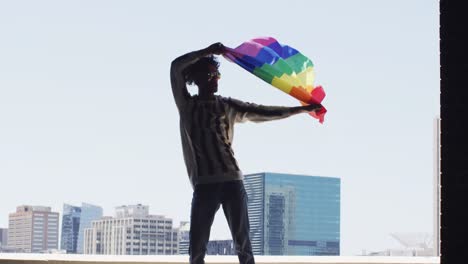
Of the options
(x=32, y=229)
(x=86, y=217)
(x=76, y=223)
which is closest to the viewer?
(x=32, y=229)

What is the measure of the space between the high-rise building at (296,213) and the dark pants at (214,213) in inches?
5553

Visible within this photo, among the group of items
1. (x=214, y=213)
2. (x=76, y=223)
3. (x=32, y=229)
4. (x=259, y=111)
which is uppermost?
(x=76, y=223)

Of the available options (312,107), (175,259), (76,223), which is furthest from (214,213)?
(76,223)

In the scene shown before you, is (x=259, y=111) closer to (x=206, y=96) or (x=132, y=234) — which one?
(x=206, y=96)

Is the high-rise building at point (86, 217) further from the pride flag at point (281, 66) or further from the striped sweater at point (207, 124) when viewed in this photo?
the striped sweater at point (207, 124)

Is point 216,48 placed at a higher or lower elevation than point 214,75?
higher

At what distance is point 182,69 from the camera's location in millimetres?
4105

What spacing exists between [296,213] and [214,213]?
165703 mm

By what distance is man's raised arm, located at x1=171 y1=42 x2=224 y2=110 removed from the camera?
4.08 meters

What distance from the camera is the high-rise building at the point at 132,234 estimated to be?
125m

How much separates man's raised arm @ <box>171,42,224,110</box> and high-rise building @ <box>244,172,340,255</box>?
14099 cm

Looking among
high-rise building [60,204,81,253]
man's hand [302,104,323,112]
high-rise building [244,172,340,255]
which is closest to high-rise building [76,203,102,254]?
high-rise building [60,204,81,253]

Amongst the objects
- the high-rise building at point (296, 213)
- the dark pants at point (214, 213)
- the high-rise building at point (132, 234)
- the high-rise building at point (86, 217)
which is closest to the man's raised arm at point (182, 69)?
the dark pants at point (214, 213)
